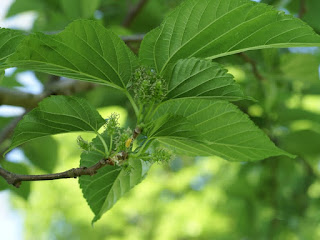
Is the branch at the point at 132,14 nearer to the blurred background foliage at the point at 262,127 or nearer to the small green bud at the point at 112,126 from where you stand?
the blurred background foliage at the point at 262,127

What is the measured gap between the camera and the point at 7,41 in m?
0.49

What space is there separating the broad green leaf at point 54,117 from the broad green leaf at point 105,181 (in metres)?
0.05

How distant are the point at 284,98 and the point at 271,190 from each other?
1.79 ft

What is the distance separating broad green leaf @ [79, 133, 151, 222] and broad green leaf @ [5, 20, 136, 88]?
94 mm

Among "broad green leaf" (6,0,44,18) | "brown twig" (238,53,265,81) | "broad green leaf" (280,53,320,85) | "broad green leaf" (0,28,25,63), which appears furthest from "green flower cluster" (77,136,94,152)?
"broad green leaf" (6,0,44,18)

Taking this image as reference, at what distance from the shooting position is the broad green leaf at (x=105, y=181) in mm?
557

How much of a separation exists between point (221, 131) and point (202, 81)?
0.08 meters

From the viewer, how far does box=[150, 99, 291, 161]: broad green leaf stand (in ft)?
1.68

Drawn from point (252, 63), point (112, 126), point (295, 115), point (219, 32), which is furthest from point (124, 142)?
point (295, 115)

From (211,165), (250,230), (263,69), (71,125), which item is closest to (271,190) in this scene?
(250,230)

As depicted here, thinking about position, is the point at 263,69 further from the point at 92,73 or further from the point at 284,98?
the point at 92,73

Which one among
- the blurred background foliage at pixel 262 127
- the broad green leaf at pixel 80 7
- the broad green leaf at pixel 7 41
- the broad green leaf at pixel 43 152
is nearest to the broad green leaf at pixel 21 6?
the blurred background foliage at pixel 262 127

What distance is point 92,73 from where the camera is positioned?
0.49 meters

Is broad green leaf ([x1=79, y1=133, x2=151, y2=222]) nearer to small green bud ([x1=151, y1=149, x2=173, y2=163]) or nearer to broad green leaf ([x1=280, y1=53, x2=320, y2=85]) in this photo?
small green bud ([x1=151, y1=149, x2=173, y2=163])
